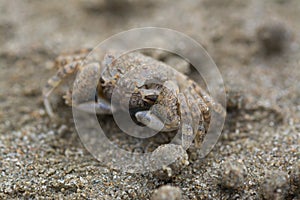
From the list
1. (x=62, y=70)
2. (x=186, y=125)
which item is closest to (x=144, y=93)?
(x=186, y=125)

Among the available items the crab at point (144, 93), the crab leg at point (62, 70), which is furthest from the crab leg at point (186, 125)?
the crab leg at point (62, 70)

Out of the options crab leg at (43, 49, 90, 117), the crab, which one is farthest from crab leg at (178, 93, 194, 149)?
crab leg at (43, 49, 90, 117)

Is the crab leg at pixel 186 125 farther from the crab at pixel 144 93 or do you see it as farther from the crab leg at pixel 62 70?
the crab leg at pixel 62 70

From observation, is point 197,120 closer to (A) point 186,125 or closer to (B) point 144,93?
(A) point 186,125

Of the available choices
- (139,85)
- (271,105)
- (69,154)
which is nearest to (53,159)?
(69,154)

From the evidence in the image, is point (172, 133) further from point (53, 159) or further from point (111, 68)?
point (53, 159)

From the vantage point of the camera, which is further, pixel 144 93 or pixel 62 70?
pixel 62 70

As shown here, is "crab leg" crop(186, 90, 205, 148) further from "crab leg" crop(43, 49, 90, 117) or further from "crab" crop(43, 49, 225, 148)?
"crab leg" crop(43, 49, 90, 117)

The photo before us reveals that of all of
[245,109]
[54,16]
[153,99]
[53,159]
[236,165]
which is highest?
[54,16]

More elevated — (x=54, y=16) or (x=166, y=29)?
(x=166, y=29)
